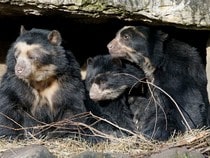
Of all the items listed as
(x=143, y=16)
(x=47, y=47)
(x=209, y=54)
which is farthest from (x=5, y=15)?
(x=209, y=54)

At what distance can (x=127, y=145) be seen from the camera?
8.38 m

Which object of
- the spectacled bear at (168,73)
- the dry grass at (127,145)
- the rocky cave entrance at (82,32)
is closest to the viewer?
the dry grass at (127,145)

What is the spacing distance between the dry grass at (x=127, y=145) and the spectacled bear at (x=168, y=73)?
0.39 metres

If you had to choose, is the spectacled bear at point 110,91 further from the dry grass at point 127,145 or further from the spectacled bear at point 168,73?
the dry grass at point 127,145

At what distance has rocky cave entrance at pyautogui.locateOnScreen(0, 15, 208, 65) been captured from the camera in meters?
9.73

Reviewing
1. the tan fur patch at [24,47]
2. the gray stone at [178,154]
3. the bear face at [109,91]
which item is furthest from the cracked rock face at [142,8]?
the gray stone at [178,154]

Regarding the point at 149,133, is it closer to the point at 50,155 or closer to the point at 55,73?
the point at 55,73

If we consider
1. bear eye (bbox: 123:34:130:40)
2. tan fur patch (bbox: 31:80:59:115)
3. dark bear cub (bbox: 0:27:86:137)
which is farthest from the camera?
bear eye (bbox: 123:34:130:40)

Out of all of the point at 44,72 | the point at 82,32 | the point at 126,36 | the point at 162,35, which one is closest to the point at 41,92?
the point at 44,72

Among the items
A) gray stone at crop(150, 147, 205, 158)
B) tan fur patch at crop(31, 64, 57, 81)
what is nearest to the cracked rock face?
tan fur patch at crop(31, 64, 57, 81)

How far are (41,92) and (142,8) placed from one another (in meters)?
1.51

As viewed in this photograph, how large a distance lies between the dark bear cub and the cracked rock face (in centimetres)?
35

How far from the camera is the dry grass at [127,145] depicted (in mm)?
7961

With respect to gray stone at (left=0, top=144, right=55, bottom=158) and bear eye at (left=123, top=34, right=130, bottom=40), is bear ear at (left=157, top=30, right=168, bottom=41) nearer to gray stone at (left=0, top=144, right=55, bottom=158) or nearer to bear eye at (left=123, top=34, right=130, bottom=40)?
bear eye at (left=123, top=34, right=130, bottom=40)
